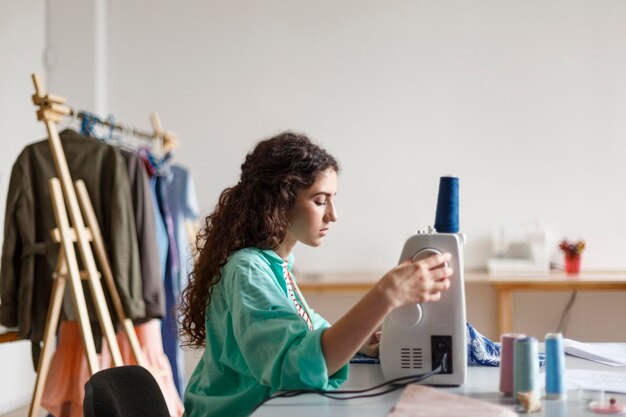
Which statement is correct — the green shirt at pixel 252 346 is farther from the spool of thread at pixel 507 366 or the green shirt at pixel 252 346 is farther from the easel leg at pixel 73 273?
the easel leg at pixel 73 273

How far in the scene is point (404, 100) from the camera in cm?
476

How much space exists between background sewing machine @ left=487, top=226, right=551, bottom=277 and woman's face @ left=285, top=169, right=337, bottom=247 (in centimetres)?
269

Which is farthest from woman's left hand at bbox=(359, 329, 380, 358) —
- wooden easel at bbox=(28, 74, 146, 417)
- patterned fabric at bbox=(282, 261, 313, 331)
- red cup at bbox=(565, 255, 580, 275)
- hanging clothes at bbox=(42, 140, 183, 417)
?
red cup at bbox=(565, 255, 580, 275)

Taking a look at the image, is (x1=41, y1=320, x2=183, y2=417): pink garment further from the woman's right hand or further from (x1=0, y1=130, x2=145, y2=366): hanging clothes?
the woman's right hand

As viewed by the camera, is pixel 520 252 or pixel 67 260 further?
pixel 520 252

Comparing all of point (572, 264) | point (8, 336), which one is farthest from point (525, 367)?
point (572, 264)

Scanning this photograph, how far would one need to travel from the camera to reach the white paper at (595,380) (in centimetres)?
157

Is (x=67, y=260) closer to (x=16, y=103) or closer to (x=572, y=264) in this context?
(x=16, y=103)

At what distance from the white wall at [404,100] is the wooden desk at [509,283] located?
0.35m

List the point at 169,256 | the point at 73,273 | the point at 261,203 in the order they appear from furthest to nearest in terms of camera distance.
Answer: the point at 169,256 → the point at 73,273 → the point at 261,203

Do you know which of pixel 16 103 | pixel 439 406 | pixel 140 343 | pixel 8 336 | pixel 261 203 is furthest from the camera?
pixel 16 103

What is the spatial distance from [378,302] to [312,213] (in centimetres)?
41

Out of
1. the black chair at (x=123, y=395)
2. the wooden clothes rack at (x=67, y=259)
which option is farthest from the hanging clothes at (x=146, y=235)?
the black chair at (x=123, y=395)

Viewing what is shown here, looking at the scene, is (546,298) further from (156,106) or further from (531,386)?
(531,386)
